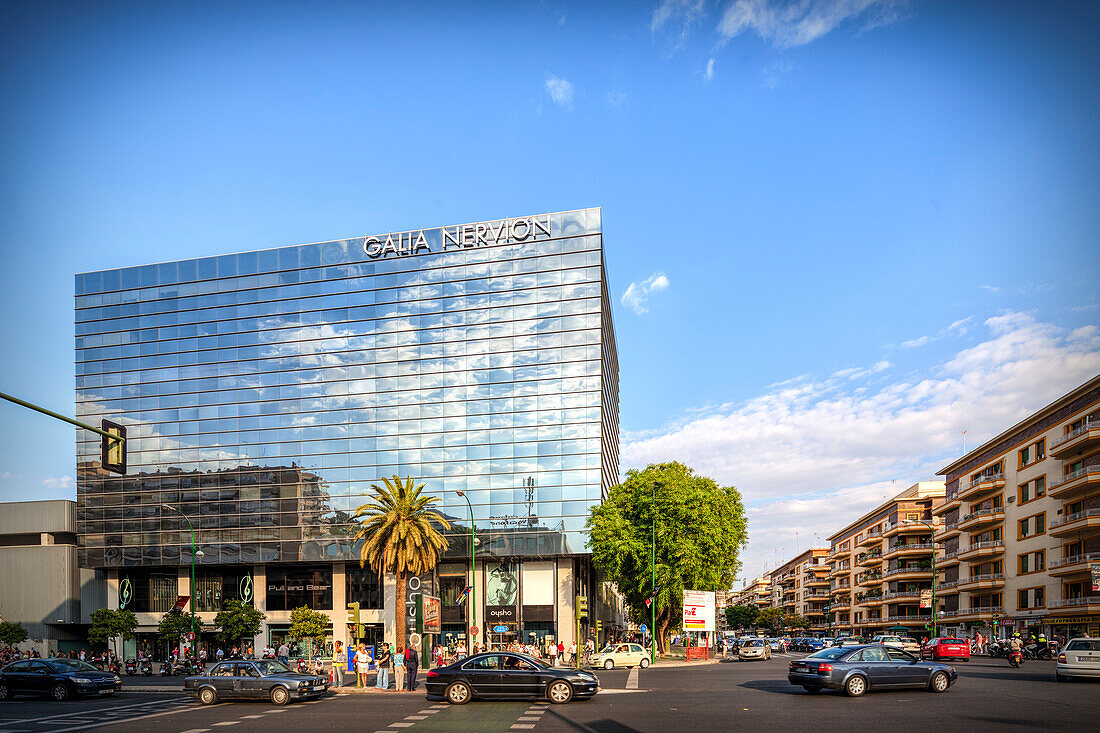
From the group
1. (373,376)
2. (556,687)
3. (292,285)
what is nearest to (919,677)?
(556,687)

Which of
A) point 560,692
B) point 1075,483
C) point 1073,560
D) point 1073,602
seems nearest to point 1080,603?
point 1073,602

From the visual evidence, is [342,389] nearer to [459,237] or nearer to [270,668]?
[459,237]

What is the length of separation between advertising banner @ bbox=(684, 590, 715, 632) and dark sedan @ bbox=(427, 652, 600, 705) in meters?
24.7

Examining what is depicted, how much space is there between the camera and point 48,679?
3059 centimetres

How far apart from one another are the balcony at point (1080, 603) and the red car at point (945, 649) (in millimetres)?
11511

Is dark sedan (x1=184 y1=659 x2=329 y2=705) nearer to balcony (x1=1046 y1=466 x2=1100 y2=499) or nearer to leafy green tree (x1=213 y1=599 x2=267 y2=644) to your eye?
leafy green tree (x1=213 y1=599 x2=267 y2=644)

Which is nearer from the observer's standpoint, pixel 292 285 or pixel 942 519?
pixel 292 285

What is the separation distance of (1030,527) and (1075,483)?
11625mm

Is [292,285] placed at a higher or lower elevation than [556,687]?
higher

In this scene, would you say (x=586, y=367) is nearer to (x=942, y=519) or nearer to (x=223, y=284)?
(x=223, y=284)

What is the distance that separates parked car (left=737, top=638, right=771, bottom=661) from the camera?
190 ft

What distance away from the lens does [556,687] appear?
25.2m

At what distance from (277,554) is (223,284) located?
2673 cm

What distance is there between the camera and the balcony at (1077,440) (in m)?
54.7
